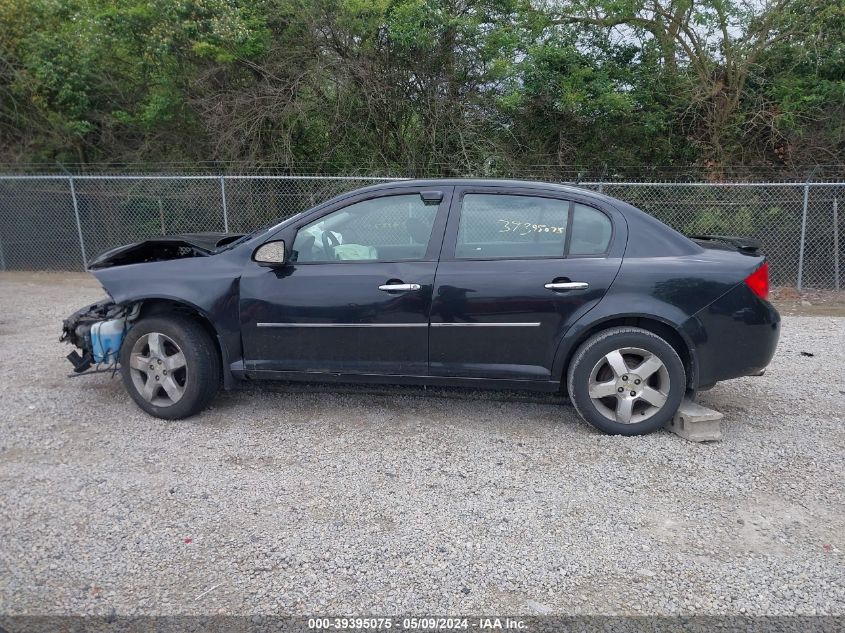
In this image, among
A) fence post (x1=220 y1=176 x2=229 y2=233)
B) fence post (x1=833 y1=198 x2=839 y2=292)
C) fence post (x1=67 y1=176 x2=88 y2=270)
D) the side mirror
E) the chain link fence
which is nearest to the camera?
the side mirror

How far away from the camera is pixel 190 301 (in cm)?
441

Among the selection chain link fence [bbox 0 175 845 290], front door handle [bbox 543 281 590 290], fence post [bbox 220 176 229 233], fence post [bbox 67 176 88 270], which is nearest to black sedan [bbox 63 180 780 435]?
front door handle [bbox 543 281 590 290]

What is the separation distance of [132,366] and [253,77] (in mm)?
8220

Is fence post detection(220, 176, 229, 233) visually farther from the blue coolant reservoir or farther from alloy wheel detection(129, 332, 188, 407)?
alloy wheel detection(129, 332, 188, 407)

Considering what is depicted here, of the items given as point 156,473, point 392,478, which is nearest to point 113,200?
point 156,473

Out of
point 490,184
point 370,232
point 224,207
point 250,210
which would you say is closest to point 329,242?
point 370,232

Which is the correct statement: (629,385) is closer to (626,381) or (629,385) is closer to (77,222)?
(626,381)

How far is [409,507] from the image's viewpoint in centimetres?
338

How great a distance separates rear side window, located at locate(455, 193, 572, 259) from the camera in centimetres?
430

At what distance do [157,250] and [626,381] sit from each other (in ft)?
12.2

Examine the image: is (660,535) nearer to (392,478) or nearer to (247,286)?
(392,478)

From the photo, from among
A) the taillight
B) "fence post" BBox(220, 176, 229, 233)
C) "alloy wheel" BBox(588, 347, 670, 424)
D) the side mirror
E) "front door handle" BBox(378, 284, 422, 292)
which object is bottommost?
"alloy wheel" BBox(588, 347, 670, 424)

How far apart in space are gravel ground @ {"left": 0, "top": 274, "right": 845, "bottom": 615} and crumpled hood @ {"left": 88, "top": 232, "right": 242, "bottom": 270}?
3.62ft

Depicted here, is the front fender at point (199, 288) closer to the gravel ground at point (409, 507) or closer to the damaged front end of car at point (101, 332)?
the damaged front end of car at point (101, 332)
